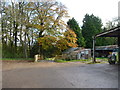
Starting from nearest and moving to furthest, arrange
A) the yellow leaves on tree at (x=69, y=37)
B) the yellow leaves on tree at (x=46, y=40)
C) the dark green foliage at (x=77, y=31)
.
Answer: the yellow leaves on tree at (x=46, y=40) → the yellow leaves on tree at (x=69, y=37) → the dark green foliage at (x=77, y=31)

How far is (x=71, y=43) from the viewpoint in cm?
1427

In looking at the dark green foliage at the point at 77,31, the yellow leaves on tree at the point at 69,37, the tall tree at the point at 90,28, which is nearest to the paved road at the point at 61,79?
the yellow leaves on tree at the point at 69,37

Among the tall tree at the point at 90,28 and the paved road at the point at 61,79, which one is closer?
the paved road at the point at 61,79

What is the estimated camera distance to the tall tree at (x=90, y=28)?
2559 cm

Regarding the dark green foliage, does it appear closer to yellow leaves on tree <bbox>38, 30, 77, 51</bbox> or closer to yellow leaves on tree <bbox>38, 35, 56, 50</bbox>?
yellow leaves on tree <bbox>38, 30, 77, 51</bbox>

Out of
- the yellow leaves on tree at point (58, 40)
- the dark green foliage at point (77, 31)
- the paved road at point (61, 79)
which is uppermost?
the dark green foliage at point (77, 31)

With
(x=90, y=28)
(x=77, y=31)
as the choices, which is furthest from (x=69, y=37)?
(x=90, y=28)

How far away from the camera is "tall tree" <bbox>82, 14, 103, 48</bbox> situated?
25.6m

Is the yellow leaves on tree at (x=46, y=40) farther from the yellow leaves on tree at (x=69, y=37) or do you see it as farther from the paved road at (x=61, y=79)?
the paved road at (x=61, y=79)

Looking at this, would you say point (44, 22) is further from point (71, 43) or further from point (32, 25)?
point (71, 43)

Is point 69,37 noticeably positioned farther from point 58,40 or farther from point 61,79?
point 61,79

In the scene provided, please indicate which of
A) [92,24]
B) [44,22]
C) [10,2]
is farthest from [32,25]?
[92,24]

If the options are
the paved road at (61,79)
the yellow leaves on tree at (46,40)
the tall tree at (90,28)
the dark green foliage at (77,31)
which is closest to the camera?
the paved road at (61,79)

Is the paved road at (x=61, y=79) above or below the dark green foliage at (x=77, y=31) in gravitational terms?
below
